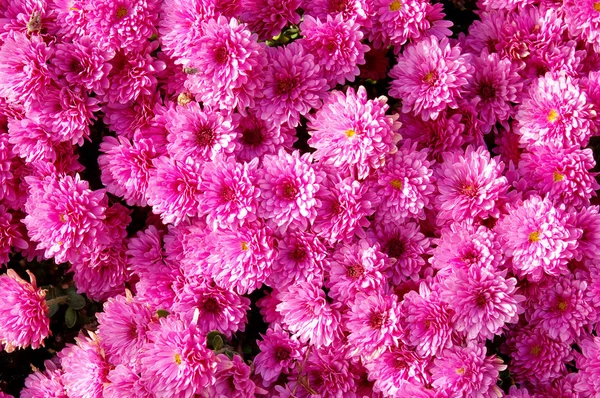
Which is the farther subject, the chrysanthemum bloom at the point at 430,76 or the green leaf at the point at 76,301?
the green leaf at the point at 76,301

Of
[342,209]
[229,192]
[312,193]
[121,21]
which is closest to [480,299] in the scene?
[342,209]

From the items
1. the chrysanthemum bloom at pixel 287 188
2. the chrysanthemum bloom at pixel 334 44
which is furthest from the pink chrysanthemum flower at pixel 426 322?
the chrysanthemum bloom at pixel 334 44

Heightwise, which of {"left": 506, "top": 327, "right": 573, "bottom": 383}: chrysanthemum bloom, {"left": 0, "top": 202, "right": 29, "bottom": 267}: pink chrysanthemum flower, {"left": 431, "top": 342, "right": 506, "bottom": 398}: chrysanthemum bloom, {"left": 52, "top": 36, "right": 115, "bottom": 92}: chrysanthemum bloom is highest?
{"left": 52, "top": 36, "right": 115, "bottom": 92}: chrysanthemum bloom

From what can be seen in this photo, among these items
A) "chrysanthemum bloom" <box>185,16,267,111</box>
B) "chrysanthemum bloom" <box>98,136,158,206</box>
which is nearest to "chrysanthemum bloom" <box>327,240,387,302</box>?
"chrysanthemum bloom" <box>185,16,267,111</box>

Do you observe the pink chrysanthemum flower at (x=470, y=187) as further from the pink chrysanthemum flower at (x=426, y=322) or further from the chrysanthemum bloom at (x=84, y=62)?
the chrysanthemum bloom at (x=84, y=62)

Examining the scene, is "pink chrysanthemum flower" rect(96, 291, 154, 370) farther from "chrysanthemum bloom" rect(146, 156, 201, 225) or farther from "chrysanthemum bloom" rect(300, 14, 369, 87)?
"chrysanthemum bloom" rect(300, 14, 369, 87)

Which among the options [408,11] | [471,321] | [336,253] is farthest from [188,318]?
[408,11]
